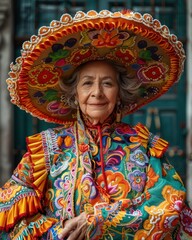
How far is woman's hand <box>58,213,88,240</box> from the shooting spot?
2127 millimetres

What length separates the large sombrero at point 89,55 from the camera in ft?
7.11

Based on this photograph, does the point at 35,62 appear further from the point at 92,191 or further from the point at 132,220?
the point at 132,220

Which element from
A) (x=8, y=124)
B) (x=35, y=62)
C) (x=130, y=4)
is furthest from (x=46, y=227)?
(x=130, y=4)

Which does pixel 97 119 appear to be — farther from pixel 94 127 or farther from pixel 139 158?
pixel 139 158

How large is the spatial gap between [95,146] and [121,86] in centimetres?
28

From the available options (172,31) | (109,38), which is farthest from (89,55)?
(172,31)

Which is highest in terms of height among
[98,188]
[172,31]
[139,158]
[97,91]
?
[172,31]

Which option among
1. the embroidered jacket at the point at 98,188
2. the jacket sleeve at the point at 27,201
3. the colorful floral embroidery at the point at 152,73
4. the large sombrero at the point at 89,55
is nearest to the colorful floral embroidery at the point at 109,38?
the large sombrero at the point at 89,55

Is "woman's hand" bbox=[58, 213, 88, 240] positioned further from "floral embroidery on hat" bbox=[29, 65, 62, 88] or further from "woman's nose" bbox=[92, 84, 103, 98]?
"floral embroidery on hat" bbox=[29, 65, 62, 88]

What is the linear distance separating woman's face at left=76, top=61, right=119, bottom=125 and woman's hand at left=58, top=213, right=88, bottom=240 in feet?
1.38

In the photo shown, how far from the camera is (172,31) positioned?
17.8 ft

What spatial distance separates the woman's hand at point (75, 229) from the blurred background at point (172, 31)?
3192 mm

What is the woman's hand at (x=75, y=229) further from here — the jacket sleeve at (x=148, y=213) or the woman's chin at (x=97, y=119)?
the woman's chin at (x=97, y=119)

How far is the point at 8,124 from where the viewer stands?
17.2 ft
